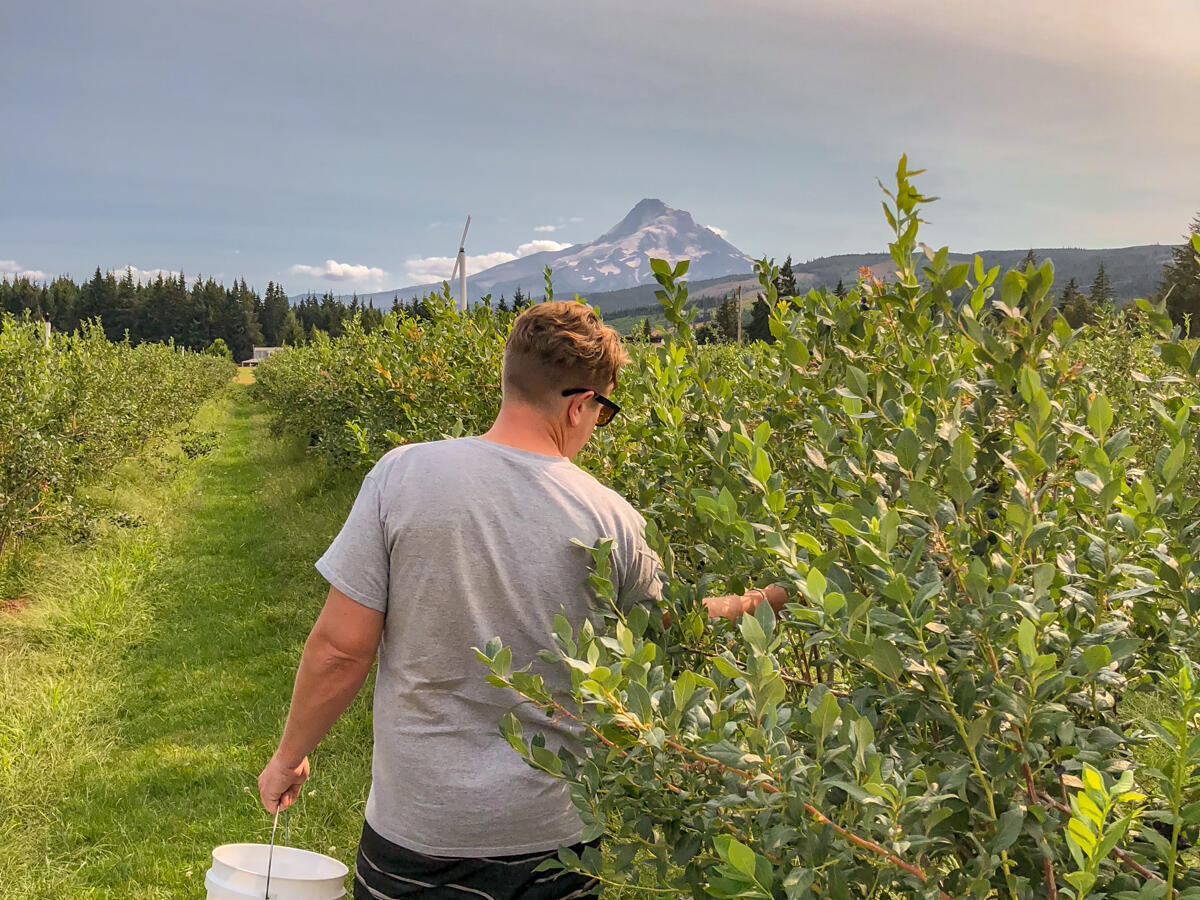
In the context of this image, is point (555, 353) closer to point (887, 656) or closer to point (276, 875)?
point (887, 656)

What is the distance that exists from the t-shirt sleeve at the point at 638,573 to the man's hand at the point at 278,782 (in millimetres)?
1051

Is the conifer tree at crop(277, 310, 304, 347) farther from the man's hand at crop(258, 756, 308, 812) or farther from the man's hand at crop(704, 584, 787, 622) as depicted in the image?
the man's hand at crop(704, 584, 787, 622)

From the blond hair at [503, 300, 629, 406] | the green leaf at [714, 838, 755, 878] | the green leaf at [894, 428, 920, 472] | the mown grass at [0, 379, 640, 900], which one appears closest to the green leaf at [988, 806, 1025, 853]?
the green leaf at [714, 838, 755, 878]

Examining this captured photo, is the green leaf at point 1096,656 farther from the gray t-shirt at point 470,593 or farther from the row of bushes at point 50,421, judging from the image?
the row of bushes at point 50,421

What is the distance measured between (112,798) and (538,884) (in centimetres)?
410

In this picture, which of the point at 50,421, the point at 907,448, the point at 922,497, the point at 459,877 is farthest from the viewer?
the point at 50,421

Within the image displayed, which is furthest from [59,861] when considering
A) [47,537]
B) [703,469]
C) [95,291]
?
[95,291]

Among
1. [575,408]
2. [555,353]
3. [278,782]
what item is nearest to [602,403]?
[575,408]

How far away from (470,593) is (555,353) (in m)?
0.61

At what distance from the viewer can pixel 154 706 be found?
20.8 ft

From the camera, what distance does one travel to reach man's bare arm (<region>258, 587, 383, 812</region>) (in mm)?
2092

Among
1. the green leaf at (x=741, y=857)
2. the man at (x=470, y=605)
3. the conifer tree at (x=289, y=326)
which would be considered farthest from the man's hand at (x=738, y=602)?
the conifer tree at (x=289, y=326)

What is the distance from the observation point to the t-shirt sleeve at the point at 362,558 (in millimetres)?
2047

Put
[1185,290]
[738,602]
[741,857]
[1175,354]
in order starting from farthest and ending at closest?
[1185,290] < [738,602] < [1175,354] < [741,857]
